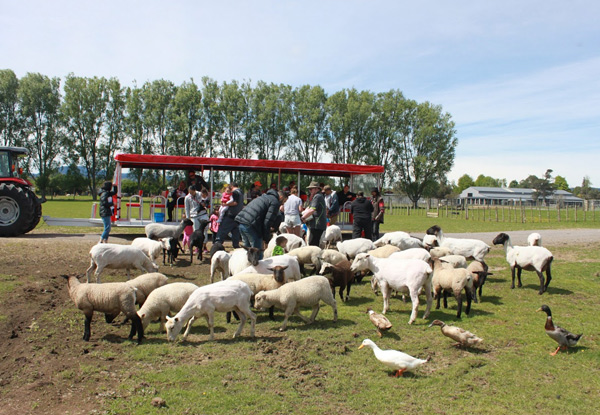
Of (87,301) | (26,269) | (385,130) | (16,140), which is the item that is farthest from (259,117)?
(87,301)

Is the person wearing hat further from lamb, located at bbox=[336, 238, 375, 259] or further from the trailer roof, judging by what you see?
the trailer roof

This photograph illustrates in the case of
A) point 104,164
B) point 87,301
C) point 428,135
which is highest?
point 428,135

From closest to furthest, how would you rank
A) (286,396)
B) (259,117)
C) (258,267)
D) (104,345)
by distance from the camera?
(286,396)
(104,345)
(258,267)
(259,117)

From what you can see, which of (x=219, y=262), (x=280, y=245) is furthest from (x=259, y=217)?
(x=219, y=262)

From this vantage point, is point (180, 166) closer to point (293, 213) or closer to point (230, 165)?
point (230, 165)

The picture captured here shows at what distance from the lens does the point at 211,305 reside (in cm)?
627

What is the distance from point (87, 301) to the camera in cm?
629

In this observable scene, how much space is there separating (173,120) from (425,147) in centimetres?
3867

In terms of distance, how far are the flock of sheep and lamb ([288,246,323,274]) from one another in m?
0.02

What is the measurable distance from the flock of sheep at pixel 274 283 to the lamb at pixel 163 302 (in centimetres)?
1

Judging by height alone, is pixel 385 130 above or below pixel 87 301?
above

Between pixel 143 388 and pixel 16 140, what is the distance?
6373 cm

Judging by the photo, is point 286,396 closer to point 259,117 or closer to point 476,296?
point 476,296

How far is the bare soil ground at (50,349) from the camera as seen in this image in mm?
4496
